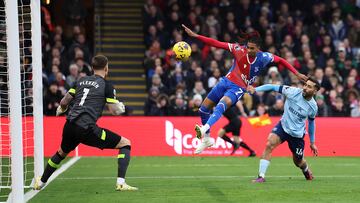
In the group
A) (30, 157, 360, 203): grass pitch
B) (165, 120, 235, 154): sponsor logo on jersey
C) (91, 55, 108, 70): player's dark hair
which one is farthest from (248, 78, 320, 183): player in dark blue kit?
(165, 120, 235, 154): sponsor logo on jersey

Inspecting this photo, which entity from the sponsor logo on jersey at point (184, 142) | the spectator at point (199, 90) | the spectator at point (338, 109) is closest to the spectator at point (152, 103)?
the spectator at point (199, 90)

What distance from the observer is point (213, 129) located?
20.0m

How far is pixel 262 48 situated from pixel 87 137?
13318 millimetres

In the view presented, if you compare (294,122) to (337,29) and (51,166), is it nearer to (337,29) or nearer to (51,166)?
(51,166)

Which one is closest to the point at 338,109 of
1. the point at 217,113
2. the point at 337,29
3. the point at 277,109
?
the point at 277,109

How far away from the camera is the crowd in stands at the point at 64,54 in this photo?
69.9ft

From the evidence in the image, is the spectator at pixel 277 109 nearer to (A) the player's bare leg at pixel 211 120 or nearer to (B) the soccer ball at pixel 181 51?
(A) the player's bare leg at pixel 211 120

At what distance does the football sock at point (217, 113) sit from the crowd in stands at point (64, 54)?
913 centimetres

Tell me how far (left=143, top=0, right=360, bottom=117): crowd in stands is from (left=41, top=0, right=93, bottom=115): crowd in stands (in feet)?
7.35

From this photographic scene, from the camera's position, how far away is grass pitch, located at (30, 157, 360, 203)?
35.8 feet

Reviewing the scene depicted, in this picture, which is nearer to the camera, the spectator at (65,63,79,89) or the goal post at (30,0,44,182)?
the goal post at (30,0,44,182)

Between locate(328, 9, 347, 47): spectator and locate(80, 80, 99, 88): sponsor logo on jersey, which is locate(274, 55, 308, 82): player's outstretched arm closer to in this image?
locate(80, 80, 99, 88): sponsor logo on jersey

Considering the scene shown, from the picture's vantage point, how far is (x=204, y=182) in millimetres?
13008

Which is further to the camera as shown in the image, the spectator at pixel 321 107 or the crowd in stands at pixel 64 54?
the spectator at pixel 321 107
